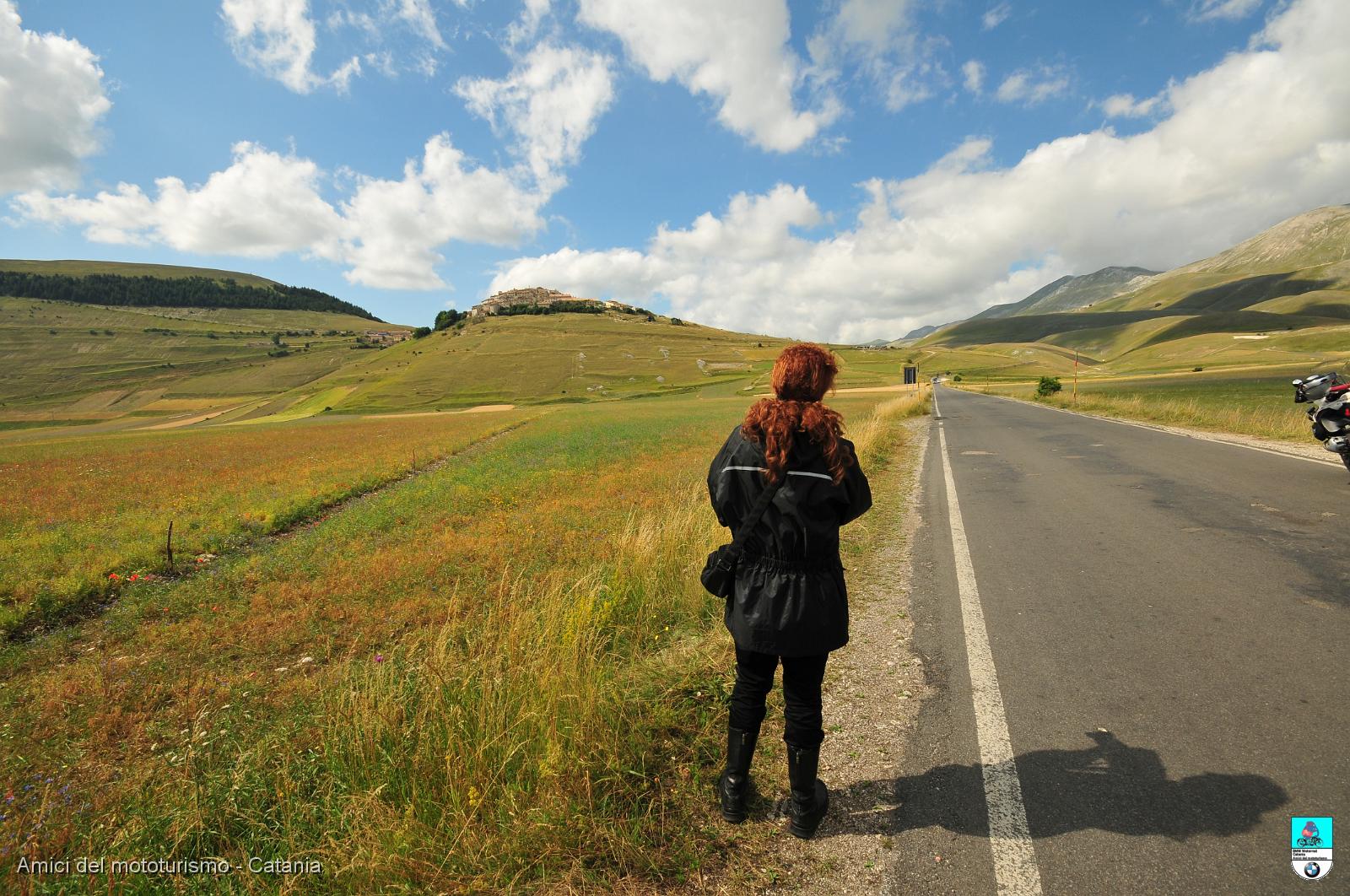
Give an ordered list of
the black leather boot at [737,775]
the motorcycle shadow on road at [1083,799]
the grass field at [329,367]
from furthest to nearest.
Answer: the grass field at [329,367] < the black leather boot at [737,775] < the motorcycle shadow on road at [1083,799]

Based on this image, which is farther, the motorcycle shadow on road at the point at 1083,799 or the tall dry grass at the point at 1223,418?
the tall dry grass at the point at 1223,418

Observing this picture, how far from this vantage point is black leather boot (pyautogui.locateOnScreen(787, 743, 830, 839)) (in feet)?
8.93

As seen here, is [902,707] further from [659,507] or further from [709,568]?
[659,507]

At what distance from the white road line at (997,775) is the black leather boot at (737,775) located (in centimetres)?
114

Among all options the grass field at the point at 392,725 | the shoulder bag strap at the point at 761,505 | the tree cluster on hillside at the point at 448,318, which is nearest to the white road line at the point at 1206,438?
the grass field at the point at 392,725

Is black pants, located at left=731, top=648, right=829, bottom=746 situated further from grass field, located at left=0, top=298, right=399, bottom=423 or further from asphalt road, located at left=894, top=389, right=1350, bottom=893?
grass field, located at left=0, top=298, right=399, bottom=423

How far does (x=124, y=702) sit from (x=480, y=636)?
11.3 feet

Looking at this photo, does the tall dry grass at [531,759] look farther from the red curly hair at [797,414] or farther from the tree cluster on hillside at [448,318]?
the tree cluster on hillside at [448,318]

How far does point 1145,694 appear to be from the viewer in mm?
3594

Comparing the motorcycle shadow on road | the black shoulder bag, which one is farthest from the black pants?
the motorcycle shadow on road

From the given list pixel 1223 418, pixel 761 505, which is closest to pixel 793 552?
pixel 761 505

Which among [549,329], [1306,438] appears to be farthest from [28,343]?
[1306,438]

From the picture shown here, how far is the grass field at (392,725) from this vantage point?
260 centimetres

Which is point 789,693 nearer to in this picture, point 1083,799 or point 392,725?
point 1083,799
